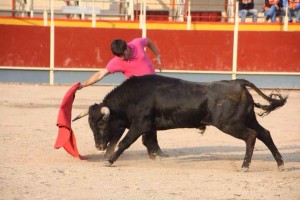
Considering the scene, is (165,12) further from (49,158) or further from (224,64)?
(49,158)

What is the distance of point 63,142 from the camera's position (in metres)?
7.93

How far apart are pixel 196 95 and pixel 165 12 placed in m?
14.1

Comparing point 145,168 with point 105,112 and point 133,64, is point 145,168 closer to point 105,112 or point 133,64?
point 105,112

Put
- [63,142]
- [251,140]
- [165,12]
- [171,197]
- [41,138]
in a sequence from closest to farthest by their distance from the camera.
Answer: [171,197]
[251,140]
[63,142]
[41,138]
[165,12]

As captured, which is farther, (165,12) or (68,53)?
(165,12)

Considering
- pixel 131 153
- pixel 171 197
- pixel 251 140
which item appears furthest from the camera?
pixel 131 153

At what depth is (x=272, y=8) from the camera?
18.6m

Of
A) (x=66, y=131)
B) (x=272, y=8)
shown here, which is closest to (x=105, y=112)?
(x=66, y=131)

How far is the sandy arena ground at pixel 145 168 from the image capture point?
6.26 m

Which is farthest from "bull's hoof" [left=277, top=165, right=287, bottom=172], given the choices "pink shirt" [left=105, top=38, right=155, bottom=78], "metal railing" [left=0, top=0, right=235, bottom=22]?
"metal railing" [left=0, top=0, right=235, bottom=22]

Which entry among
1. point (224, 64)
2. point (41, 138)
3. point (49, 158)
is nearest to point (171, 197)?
point (49, 158)

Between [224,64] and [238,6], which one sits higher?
[238,6]

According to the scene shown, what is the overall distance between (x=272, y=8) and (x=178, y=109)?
11508mm

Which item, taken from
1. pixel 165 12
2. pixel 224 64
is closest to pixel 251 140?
pixel 224 64
